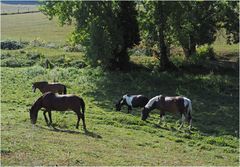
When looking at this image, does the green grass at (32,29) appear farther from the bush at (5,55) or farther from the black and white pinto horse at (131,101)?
the black and white pinto horse at (131,101)

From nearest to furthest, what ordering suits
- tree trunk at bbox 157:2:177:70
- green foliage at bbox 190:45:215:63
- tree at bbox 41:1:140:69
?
tree at bbox 41:1:140:69 → tree trunk at bbox 157:2:177:70 → green foliage at bbox 190:45:215:63

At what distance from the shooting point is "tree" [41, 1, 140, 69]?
3638 centimetres

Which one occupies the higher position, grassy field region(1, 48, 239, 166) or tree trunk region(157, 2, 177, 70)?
tree trunk region(157, 2, 177, 70)

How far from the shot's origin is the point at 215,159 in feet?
53.6

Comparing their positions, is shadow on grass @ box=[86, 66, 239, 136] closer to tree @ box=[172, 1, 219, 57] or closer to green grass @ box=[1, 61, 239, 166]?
green grass @ box=[1, 61, 239, 166]

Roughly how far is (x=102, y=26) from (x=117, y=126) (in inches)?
700

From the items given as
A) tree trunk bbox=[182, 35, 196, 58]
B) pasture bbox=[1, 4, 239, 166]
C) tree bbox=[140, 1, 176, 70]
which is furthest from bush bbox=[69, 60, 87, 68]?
tree trunk bbox=[182, 35, 196, 58]

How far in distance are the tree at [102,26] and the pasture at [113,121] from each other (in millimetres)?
1855

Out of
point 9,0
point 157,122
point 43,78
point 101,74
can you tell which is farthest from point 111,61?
point 9,0

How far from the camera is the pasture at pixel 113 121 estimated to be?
46.5ft

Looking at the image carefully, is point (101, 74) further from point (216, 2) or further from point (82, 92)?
point (216, 2)

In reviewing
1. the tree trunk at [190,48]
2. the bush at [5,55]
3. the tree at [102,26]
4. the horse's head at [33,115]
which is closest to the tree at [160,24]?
the tree at [102,26]

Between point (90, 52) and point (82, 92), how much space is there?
6.35 meters

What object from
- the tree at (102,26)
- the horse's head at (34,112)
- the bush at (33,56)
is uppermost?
the tree at (102,26)
